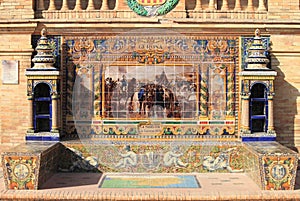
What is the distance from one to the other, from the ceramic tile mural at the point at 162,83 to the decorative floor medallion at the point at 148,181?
3.84 feet

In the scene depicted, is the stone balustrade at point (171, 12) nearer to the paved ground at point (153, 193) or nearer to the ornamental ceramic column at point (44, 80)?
the ornamental ceramic column at point (44, 80)

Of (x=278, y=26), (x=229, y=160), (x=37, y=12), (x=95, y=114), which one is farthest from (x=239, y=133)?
(x=37, y=12)

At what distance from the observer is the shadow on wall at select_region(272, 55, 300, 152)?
9805 mm

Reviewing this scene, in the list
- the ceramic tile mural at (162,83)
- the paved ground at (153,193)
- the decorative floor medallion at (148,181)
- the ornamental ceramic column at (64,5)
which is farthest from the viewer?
the ornamental ceramic column at (64,5)

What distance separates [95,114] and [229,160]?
3034 millimetres

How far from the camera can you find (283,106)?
9820mm

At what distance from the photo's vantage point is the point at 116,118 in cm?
974

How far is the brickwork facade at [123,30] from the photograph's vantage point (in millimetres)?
9734

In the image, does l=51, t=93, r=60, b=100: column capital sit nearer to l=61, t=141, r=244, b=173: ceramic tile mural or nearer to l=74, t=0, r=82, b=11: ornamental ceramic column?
l=61, t=141, r=244, b=173: ceramic tile mural

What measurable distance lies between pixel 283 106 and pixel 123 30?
12.7 ft

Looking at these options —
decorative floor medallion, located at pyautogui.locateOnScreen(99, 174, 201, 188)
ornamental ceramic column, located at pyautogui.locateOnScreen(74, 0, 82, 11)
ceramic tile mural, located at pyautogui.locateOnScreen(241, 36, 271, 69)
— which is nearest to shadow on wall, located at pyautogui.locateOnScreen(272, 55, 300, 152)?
ceramic tile mural, located at pyautogui.locateOnScreen(241, 36, 271, 69)

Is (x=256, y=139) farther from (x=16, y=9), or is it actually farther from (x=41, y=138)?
(x=16, y=9)

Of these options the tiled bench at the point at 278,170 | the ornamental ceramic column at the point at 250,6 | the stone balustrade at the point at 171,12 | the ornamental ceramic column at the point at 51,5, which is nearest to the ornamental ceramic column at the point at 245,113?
the tiled bench at the point at 278,170

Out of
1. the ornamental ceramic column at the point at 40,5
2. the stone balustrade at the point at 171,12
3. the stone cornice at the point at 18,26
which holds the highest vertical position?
the ornamental ceramic column at the point at 40,5
